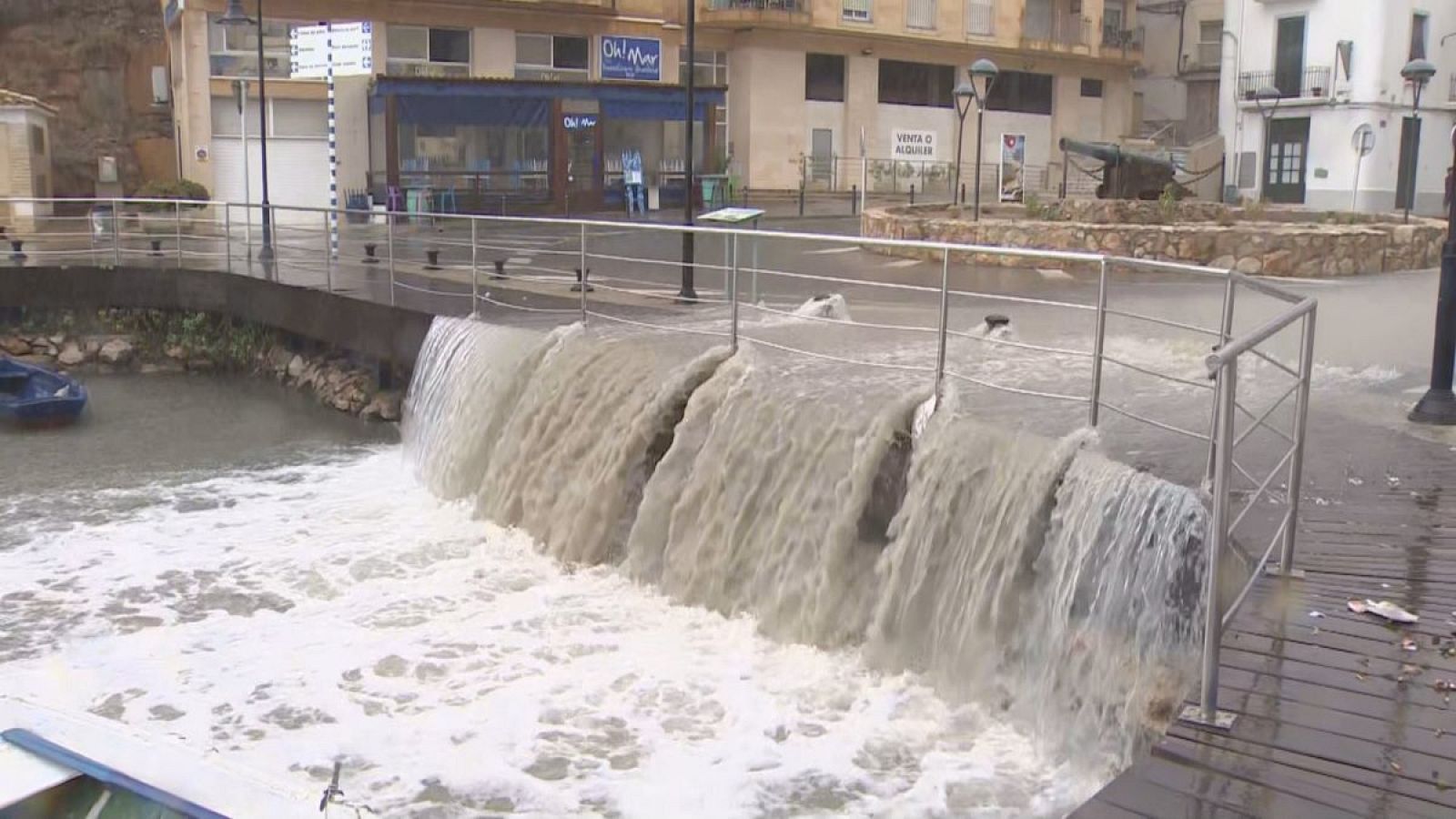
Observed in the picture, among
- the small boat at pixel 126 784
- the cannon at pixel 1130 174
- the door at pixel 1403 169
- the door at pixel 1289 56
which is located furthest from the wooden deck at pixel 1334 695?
the door at pixel 1289 56

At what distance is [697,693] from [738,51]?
35954 mm

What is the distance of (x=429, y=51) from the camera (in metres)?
35.6

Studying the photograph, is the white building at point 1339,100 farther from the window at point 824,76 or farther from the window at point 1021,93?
the window at point 824,76

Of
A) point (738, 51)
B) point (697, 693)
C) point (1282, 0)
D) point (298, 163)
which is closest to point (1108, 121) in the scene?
point (1282, 0)

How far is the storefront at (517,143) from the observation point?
3400 centimetres

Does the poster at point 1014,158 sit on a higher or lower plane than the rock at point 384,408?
higher

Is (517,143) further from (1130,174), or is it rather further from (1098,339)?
(1098,339)

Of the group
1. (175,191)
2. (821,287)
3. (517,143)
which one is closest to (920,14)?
(517,143)

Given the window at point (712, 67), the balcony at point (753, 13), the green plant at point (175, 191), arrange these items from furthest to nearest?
the window at point (712, 67) < the balcony at point (753, 13) < the green plant at point (175, 191)

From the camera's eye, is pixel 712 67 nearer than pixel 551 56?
No

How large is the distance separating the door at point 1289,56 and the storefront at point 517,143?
61.1 ft

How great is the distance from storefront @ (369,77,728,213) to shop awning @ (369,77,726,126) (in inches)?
1.0

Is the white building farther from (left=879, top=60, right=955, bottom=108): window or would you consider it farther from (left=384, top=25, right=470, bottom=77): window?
(left=384, top=25, right=470, bottom=77): window

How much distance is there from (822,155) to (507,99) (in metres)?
12.0
